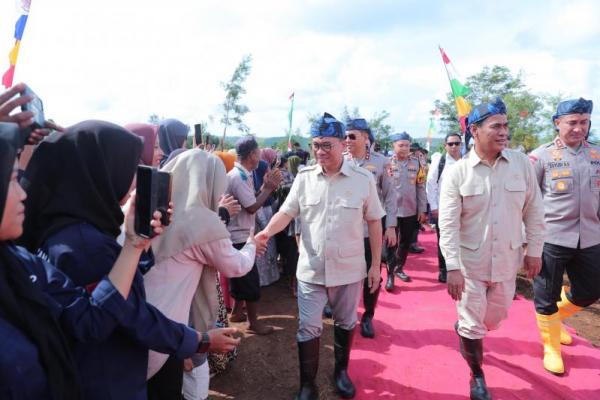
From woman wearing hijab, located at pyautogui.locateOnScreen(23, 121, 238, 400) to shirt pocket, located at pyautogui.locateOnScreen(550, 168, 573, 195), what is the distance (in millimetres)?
3458

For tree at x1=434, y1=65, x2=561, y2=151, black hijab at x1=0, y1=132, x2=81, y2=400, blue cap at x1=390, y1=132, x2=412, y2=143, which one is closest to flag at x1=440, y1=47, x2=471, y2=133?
blue cap at x1=390, y1=132, x2=412, y2=143

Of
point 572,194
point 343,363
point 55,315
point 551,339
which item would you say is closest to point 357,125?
point 572,194

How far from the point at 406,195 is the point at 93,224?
488cm

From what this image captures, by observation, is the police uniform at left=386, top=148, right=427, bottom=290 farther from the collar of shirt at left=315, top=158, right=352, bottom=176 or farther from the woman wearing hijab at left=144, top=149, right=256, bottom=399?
the woman wearing hijab at left=144, top=149, right=256, bottom=399

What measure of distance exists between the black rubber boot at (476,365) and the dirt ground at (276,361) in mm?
1067

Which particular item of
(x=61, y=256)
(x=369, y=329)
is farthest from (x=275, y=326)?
(x=61, y=256)

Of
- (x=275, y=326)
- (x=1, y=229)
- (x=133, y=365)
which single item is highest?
(x=1, y=229)

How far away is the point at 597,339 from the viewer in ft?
12.6

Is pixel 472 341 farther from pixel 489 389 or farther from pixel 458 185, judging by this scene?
pixel 458 185

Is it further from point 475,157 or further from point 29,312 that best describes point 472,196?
point 29,312

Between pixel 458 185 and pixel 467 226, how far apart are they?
326mm

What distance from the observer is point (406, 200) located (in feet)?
18.3

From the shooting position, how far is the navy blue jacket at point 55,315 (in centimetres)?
97

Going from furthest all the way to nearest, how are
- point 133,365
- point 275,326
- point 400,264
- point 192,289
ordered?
point 400,264, point 275,326, point 192,289, point 133,365
